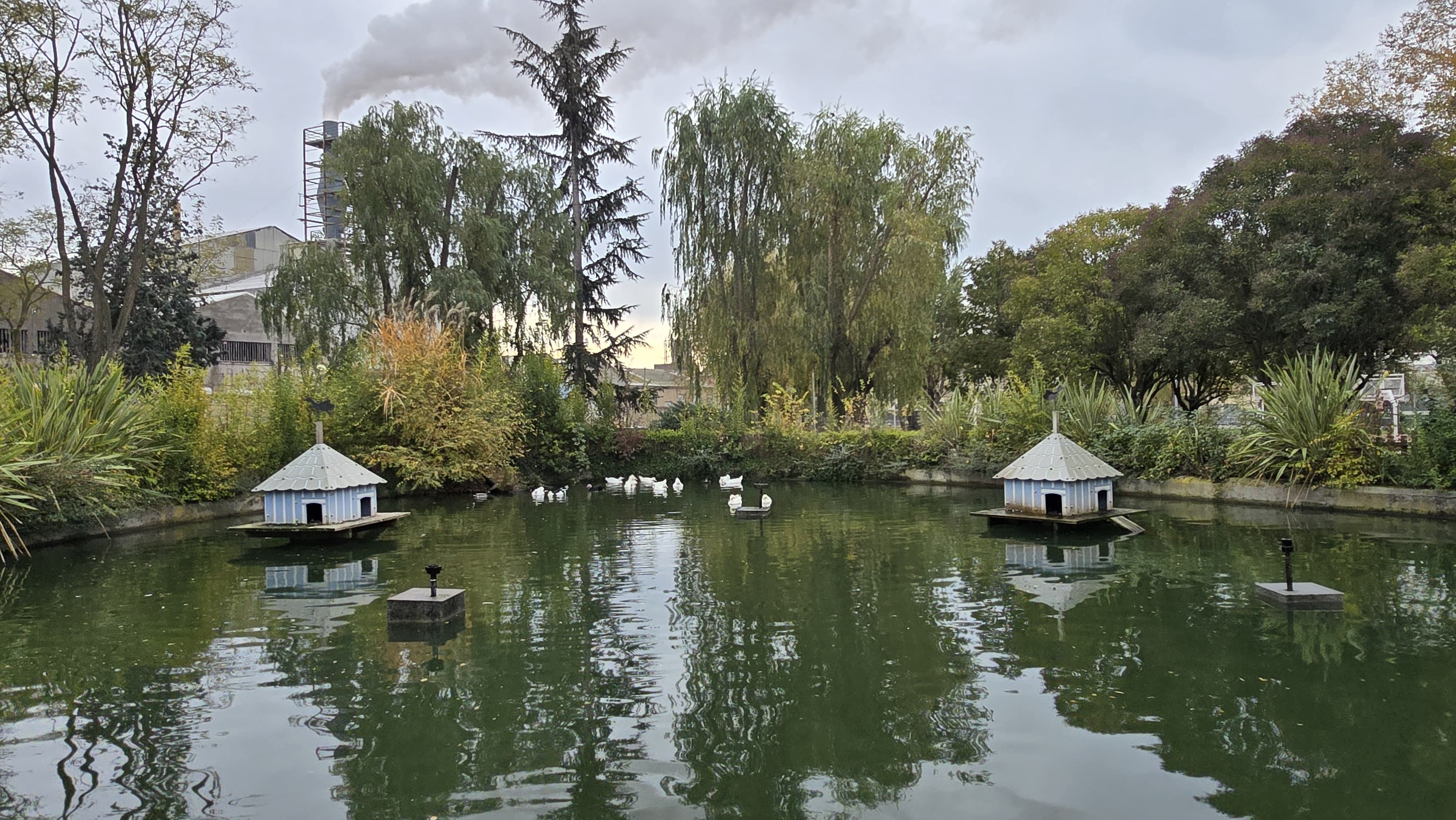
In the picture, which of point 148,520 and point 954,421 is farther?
point 954,421

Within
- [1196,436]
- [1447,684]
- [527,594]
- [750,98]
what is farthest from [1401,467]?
[750,98]

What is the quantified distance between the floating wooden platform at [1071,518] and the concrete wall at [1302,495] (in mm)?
3400

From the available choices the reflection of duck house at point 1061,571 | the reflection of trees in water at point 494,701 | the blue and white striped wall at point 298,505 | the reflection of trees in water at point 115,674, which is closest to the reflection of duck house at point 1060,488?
the reflection of duck house at point 1061,571

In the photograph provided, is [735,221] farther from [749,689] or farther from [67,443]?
Result: [749,689]

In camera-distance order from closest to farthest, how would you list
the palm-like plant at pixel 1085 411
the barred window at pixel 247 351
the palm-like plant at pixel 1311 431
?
1. the palm-like plant at pixel 1311 431
2. the palm-like plant at pixel 1085 411
3. the barred window at pixel 247 351

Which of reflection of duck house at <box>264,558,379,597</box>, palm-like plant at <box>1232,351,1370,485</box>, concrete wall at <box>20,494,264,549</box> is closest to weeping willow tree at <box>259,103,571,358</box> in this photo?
concrete wall at <box>20,494,264,549</box>

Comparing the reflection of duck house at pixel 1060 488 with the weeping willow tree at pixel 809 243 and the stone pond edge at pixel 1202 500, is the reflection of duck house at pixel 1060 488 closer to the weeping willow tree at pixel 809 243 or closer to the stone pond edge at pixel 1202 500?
the stone pond edge at pixel 1202 500

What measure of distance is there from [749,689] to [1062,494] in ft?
24.7

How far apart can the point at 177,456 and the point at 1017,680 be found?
1371 centimetres

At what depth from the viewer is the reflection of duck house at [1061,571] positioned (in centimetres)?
794

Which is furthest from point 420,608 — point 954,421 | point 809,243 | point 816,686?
point 809,243

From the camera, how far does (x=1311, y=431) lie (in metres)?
13.6

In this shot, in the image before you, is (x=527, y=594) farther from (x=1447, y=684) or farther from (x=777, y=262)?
(x=777, y=262)

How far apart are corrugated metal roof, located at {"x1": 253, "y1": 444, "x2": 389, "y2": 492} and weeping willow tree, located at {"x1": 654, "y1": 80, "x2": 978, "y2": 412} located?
1193 centimetres
